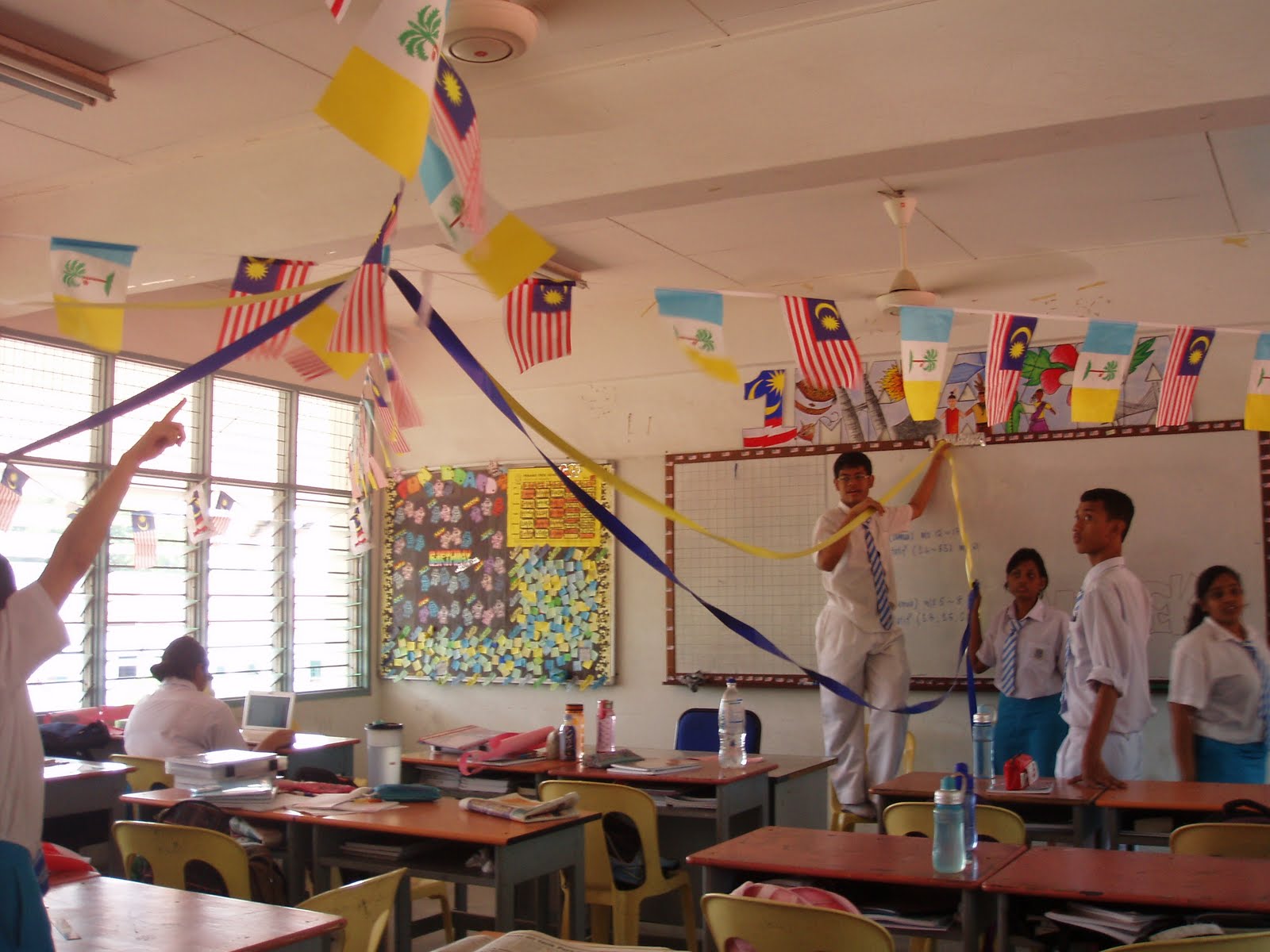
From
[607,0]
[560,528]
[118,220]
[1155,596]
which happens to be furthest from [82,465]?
[1155,596]

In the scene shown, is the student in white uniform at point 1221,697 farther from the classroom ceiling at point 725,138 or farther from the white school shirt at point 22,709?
the white school shirt at point 22,709

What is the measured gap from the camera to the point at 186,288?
707cm

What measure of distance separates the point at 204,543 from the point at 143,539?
20.7 inches

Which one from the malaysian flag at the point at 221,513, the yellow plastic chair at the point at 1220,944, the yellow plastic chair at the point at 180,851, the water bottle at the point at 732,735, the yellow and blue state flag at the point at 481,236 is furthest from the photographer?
the malaysian flag at the point at 221,513

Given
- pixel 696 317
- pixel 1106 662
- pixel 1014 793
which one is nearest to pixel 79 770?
pixel 696 317

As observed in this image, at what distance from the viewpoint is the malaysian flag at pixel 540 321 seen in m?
4.96

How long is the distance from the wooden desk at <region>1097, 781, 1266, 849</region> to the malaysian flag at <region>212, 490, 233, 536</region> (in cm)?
521

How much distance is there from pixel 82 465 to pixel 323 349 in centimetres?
304

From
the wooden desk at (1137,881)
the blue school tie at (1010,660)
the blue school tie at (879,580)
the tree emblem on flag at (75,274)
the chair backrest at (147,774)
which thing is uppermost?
the tree emblem on flag at (75,274)

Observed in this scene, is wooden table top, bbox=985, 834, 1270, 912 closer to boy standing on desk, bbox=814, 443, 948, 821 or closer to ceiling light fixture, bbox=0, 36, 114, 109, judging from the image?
boy standing on desk, bbox=814, 443, 948, 821

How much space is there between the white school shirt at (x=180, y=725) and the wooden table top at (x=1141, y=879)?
3423 mm


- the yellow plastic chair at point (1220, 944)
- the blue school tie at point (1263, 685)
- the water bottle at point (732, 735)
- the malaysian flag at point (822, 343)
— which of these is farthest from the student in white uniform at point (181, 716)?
the blue school tie at point (1263, 685)

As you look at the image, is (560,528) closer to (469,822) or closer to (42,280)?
(42,280)

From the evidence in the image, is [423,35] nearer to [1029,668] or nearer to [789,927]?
[789,927]
